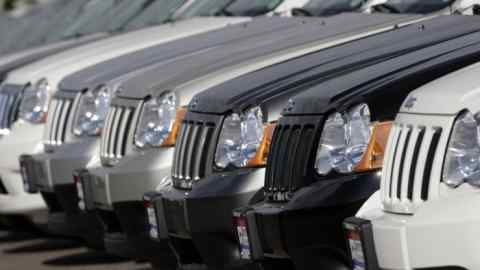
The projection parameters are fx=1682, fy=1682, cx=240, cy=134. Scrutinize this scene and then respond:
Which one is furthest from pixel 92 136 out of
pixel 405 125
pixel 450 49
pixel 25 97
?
pixel 405 125

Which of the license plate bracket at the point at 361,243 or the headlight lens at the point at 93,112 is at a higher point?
the headlight lens at the point at 93,112

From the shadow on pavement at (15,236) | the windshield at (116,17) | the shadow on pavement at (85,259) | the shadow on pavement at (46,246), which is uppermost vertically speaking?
the windshield at (116,17)

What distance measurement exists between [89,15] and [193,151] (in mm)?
7933

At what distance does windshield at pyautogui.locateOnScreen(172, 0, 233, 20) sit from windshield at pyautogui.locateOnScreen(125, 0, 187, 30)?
0.83ft

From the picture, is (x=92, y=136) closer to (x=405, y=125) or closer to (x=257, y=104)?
(x=257, y=104)

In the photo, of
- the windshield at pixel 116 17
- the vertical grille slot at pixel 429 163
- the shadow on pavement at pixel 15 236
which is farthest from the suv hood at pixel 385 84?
the windshield at pixel 116 17

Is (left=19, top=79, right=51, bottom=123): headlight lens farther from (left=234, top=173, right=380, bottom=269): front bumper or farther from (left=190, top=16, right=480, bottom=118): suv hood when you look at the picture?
(left=234, top=173, right=380, bottom=269): front bumper

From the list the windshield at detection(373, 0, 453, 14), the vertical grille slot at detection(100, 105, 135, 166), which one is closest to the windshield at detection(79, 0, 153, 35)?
the vertical grille slot at detection(100, 105, 135, 166)

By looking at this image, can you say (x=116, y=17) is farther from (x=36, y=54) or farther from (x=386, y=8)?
(x=386, y=8)

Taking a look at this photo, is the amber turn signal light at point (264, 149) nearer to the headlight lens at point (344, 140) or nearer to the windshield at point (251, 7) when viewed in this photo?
the headlight lens at point (344, 140)

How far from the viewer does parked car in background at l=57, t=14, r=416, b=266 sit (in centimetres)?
870

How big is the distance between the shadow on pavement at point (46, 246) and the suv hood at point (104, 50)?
1218 mm

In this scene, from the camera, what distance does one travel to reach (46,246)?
40.4 feet

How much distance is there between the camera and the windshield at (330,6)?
1020 centimetres
